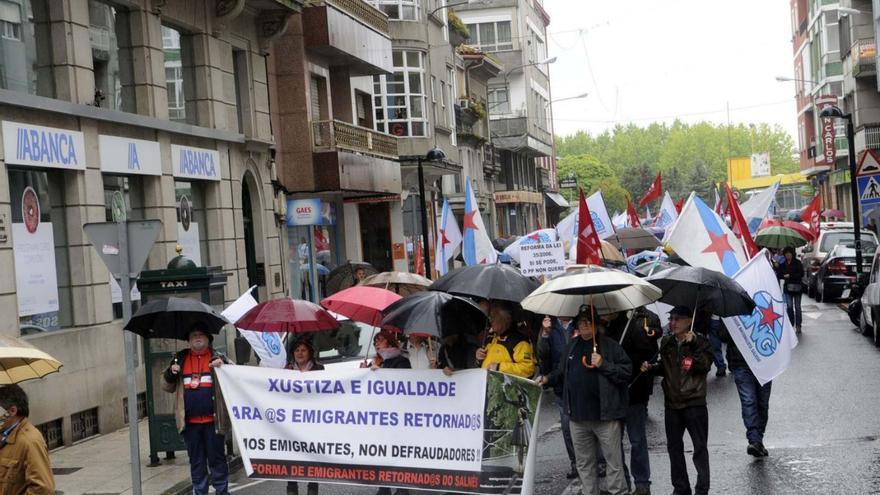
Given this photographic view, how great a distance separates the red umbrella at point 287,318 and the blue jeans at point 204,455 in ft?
3.05

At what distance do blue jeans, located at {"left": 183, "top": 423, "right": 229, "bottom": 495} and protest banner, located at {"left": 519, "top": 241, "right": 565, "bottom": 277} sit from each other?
22.7 feet

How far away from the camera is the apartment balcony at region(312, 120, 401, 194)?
29.3 metres

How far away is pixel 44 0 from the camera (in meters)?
17.5

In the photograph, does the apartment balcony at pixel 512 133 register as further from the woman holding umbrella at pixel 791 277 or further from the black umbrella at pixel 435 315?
the black umbrella at pixel 435 315

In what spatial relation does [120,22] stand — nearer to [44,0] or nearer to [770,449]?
[44,0]

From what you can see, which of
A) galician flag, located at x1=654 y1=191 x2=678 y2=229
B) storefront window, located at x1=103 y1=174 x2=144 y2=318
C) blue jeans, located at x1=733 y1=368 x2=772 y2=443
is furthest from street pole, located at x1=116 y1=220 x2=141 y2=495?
galician flag, located at x1=654 y1=191 x2=678 y2=229

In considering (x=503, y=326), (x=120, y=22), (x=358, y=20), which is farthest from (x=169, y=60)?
(x=503, y=326)

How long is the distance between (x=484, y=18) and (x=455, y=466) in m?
65.0

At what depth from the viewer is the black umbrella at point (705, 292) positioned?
1078 centimetres

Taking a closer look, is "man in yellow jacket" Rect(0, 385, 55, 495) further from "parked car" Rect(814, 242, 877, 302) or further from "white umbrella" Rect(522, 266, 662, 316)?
"parked car" Rect(814, 242, 877, 302)

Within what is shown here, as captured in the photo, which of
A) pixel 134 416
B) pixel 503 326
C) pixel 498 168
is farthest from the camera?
pixel 498 168

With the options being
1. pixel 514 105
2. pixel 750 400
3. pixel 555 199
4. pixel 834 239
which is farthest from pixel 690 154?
pixel 750 400

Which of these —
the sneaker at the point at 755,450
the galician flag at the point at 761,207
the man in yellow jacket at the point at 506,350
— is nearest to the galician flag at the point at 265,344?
the man in yellow jacket at the point at 506,350

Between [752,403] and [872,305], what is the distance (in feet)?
34.6
